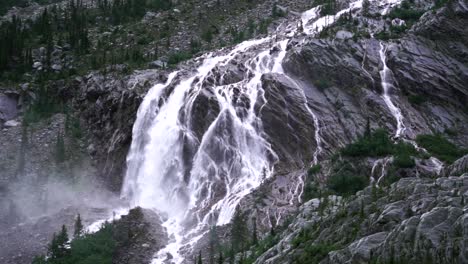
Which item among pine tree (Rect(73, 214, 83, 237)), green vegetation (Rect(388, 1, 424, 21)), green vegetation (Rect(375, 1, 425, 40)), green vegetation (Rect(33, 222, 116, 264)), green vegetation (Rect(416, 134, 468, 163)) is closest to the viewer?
green vegetation (Rect(33, 222, 116, 264))

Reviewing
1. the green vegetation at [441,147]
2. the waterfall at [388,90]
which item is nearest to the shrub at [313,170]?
the waterfall at [388,90]

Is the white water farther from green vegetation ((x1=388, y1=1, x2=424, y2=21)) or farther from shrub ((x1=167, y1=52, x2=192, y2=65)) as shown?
green vegetation ((x1=388, y1=1, x2=424, y2=21))

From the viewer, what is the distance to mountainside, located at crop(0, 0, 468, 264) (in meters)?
25.2

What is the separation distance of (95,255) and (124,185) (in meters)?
13.4

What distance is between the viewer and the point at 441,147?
40.4m

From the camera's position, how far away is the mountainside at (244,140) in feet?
82.8

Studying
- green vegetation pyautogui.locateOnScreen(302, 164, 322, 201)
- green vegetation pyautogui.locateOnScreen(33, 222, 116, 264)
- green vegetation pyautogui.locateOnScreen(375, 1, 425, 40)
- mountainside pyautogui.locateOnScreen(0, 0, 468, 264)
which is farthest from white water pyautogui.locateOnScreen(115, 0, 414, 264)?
green vegetation pyautogui.locateOnScreen(375, 1, 425, 40)

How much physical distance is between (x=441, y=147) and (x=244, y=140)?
A: 43.8ft

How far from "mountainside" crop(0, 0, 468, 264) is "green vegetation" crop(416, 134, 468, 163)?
0.48 feet

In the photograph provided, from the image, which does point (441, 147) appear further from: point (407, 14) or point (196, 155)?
point (407, 14)

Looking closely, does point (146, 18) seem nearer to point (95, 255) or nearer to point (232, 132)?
point (232, 132)

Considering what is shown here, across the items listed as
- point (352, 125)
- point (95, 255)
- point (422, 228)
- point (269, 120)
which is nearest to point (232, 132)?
point (269, 120)

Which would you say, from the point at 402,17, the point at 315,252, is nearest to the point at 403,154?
the point at 315,252

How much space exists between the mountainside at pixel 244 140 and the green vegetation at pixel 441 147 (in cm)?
15
